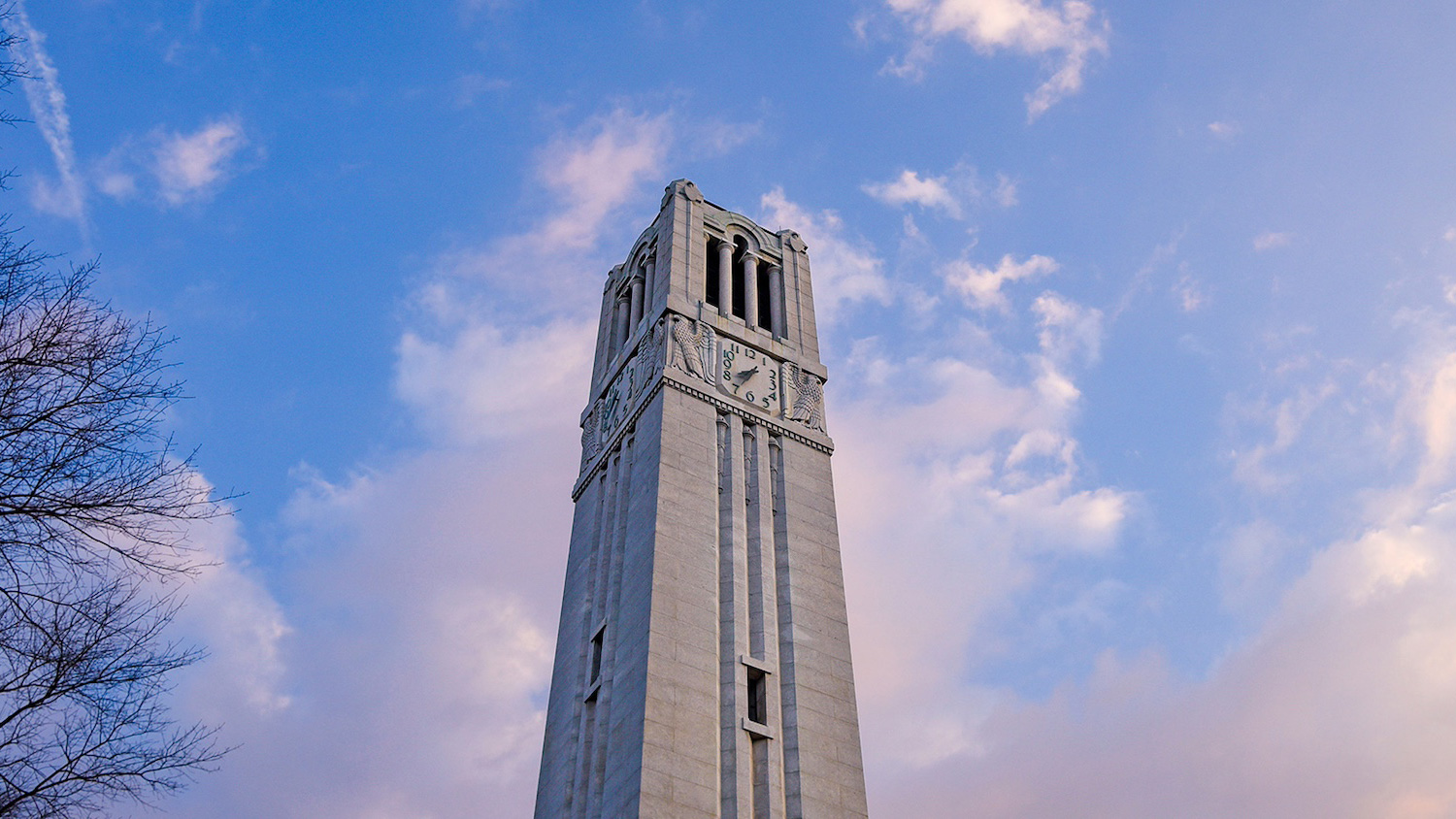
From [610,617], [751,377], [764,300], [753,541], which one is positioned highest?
[764,300]

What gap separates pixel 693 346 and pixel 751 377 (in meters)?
2.32

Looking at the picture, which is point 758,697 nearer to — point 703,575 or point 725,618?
point 725,618

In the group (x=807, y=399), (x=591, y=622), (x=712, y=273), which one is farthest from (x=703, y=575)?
(x=712, y=273)

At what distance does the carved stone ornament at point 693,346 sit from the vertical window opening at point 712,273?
3.07m

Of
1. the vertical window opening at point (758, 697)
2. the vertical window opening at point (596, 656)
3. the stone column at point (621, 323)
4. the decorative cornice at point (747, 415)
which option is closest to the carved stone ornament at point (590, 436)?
the stone column at point (621, 323)

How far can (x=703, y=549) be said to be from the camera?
34.2 metres

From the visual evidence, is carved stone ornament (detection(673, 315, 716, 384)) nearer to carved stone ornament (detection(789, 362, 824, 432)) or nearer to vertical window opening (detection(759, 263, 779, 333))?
carved stone ornament (detection(789, 362, 824, 432))

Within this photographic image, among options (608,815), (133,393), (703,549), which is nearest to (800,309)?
(703,549)

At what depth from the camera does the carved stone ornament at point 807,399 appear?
4119 cm

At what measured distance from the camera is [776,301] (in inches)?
1847

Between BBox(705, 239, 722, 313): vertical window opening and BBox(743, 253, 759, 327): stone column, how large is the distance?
1.18 meters

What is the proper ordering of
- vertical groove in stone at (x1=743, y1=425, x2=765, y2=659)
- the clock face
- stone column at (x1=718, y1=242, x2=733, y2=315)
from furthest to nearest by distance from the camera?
stone column at (x1=718, y1=242, x2=733, y2=315)
the clock face
vertical groove in stone at (x1=743, y1=425, x2=765, y2=659)

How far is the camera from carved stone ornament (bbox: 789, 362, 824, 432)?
4119 centimetres

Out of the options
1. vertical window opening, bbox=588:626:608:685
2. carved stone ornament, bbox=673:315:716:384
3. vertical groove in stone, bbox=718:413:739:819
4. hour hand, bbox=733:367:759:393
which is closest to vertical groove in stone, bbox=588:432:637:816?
vertical window opening, bbox=588:626:608:685
